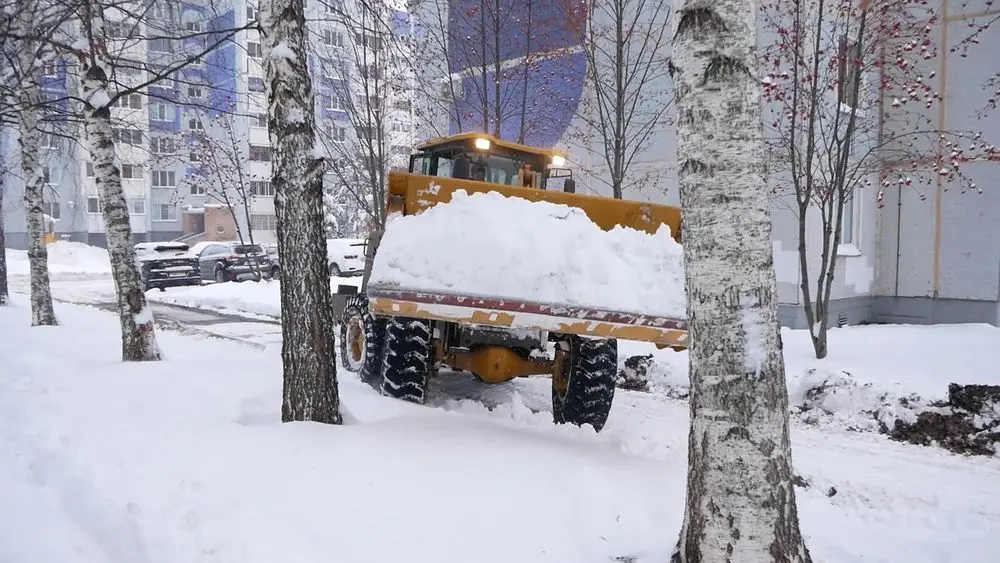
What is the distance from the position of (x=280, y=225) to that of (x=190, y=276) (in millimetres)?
19754

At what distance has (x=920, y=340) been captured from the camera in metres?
10.5

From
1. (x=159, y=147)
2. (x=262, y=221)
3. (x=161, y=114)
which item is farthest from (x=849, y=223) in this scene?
(x=262, y=221)

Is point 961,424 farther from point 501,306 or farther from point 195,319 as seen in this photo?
point 195,319

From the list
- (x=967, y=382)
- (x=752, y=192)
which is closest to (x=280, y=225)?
(x=752, y=192)

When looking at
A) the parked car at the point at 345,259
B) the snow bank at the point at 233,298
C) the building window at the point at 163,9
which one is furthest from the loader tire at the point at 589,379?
the parked car at the point at 345,259

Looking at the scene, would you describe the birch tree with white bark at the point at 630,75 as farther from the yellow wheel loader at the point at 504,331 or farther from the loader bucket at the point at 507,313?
the loader bucket at the point at 507,313

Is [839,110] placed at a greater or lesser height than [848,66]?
lesser

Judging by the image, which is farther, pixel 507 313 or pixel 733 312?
pixel 507 313

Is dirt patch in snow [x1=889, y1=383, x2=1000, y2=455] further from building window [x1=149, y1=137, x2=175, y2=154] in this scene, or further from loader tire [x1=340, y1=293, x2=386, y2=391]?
building window [x1=149, y1=137, x2=175, y2=154]

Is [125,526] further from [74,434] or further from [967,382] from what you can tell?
[967,382]

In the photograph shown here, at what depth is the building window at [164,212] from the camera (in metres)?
47.1

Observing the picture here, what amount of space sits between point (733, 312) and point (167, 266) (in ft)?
74.1

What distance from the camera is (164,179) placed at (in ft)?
155

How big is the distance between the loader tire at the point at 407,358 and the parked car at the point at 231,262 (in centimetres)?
1896
